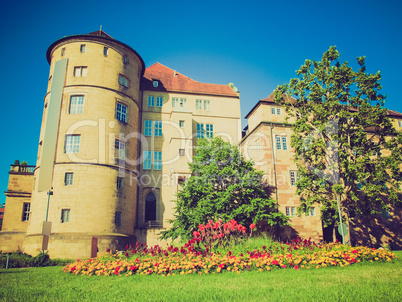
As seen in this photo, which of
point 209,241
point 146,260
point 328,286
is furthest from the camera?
point 209,241

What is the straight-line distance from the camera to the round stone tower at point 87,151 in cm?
2423

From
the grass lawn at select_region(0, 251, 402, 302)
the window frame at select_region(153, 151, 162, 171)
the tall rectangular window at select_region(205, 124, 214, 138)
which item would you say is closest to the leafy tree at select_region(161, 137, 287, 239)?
the window frame at select_region(153, 151, 162, 171)

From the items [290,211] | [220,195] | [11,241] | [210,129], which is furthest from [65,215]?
[290,211]

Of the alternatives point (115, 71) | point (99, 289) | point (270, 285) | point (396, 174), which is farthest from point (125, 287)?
point (115, 71)

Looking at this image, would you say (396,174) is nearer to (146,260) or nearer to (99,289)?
(146,260)

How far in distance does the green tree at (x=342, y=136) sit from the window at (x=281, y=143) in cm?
608

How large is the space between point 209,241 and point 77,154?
54.9 feet

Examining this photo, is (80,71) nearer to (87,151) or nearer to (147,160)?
(87,151)

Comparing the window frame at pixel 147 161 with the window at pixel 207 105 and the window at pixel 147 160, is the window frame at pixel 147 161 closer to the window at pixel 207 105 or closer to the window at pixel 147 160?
the window at pixel 147 160

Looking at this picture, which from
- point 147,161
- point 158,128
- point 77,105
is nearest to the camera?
point 77,105

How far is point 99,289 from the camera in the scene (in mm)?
8484

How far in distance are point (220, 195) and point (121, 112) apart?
45.5ft

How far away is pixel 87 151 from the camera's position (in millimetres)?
26109

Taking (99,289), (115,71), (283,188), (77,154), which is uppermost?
(115,71)
